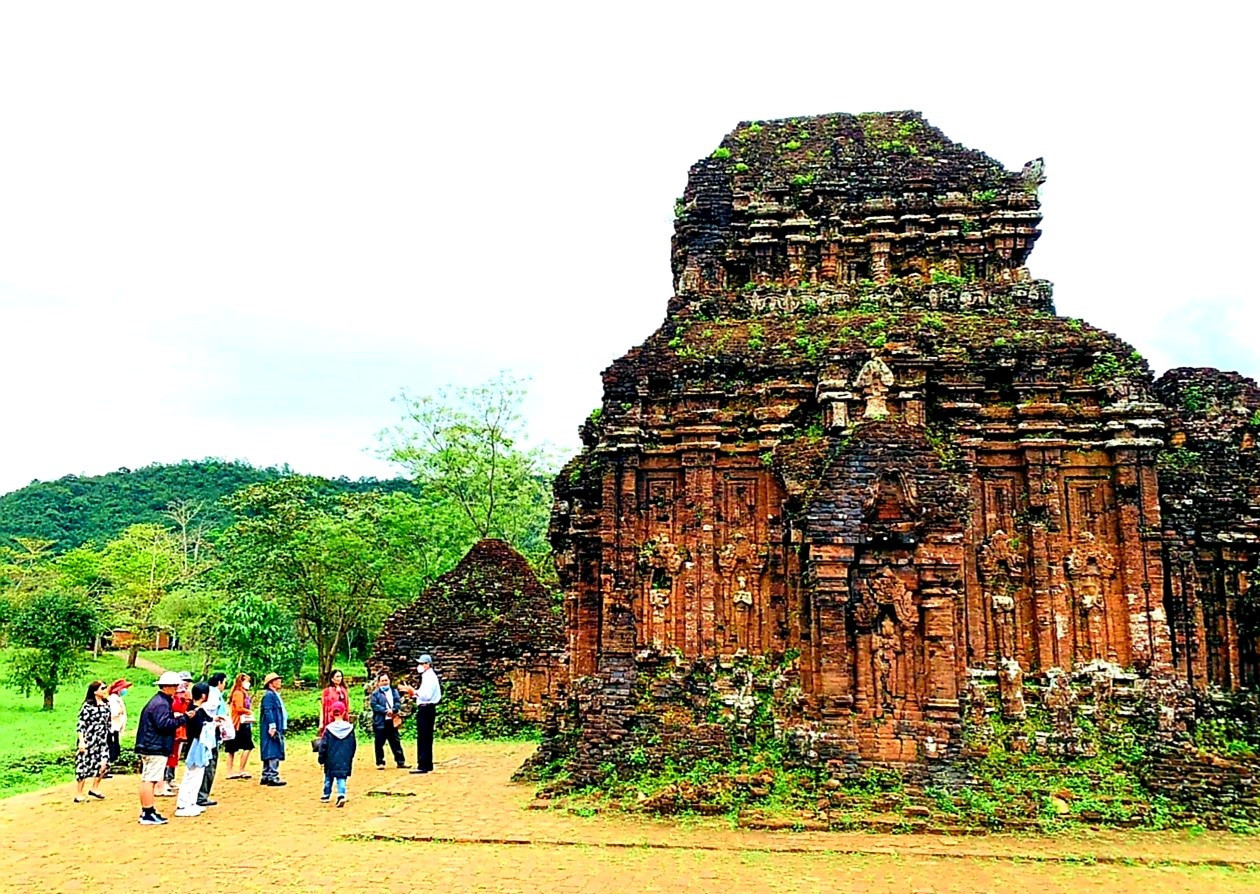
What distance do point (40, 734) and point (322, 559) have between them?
12.1 m

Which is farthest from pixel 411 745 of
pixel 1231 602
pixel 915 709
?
pixel 1231 602

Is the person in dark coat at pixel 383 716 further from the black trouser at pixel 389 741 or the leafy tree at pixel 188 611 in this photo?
the leafy tree at pixel 188 611

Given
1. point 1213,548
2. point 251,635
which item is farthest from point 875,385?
point 251,635

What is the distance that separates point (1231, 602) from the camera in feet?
43.7

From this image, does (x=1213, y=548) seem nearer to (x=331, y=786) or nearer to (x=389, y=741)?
(x=331, y=786)

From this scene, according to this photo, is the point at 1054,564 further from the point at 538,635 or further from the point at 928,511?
the point at 538,635

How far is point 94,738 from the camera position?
13.5 m

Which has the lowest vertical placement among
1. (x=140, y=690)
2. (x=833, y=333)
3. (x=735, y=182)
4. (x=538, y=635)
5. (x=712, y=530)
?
(x=140, y=690)

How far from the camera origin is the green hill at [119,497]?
74250 millimetres

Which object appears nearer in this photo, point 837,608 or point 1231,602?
point 837,608

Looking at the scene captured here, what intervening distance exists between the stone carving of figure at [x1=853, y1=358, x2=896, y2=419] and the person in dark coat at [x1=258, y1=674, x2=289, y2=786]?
30.7ft

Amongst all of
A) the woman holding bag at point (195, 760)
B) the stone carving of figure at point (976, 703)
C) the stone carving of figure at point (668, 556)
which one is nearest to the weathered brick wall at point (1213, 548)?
the stone carving of figure at point (976, 703)

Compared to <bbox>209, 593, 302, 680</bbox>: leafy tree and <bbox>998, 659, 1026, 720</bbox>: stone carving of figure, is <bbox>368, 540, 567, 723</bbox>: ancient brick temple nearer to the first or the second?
<bbox>209, 593, 302, 680</bbox>: leafy tree

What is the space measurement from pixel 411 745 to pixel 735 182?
12.7 meters
